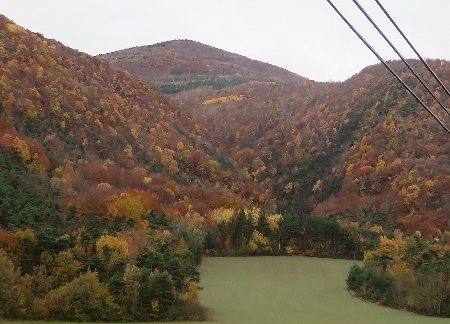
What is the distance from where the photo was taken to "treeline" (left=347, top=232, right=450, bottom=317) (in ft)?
100.0

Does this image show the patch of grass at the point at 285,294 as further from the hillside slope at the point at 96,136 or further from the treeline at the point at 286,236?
the hillside slope at the point at 96,136

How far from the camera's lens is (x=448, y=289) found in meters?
30.3

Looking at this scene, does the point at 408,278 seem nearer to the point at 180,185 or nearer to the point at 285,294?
the point at 285,294

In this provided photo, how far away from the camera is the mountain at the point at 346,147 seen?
62.9m

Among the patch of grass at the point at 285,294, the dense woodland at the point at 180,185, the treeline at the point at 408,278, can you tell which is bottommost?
the patch of grass at the point at 285,294

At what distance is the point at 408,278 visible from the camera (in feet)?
109

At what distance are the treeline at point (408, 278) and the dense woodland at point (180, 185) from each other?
12 cm

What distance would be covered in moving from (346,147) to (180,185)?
2974 centimetres

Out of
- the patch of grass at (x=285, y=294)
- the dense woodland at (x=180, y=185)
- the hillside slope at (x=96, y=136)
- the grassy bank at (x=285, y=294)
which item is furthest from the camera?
the hillside slope at (x=96, y=136)

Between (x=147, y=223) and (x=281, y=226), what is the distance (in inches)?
516

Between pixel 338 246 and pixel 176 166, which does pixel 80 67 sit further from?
pixel 338 246

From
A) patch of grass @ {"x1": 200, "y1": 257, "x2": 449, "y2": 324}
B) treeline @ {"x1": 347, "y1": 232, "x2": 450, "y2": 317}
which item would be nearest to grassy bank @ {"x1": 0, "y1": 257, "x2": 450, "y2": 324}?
patch of grass @ {"x1": 200, "y1": 257, "x2": 449, "y2": 324}

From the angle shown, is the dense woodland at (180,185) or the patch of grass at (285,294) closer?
the dense woodland at (180,185)

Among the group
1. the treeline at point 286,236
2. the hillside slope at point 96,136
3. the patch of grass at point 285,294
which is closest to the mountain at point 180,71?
the hillside slope at point 96,136
